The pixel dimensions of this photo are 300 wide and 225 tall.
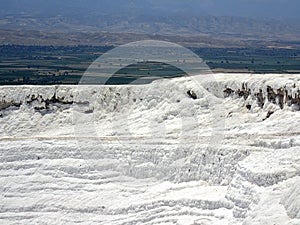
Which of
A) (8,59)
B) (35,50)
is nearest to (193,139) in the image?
(8,59)

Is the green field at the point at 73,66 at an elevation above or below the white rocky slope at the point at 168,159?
below

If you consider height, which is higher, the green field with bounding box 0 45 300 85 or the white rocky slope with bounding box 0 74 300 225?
the white rocky slope with bounding box 0 74 300 225

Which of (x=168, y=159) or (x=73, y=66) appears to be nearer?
(x=168, y=159)

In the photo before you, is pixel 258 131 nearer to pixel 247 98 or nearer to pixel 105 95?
pixel 247 98

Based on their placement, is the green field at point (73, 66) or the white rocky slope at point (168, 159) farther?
the green field at point (73, 66)
